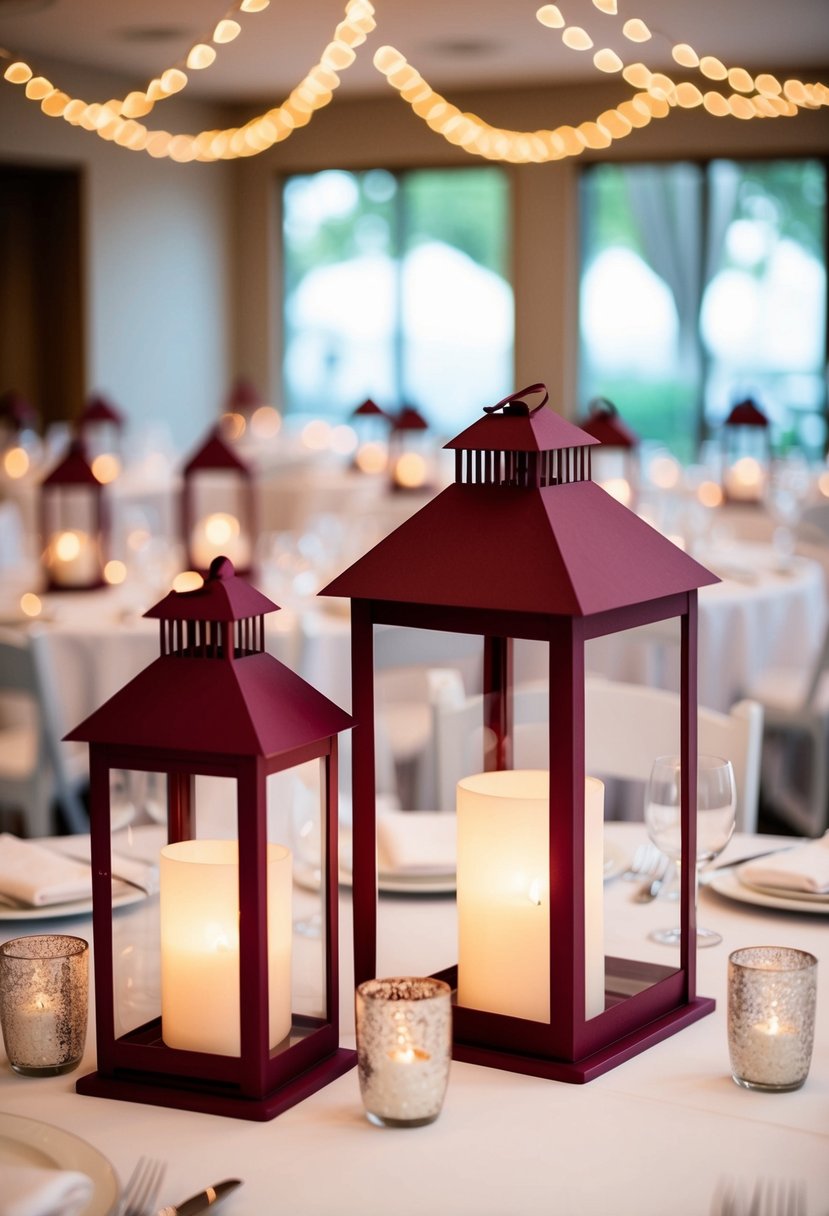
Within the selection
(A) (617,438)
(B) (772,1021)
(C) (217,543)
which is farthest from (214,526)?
(B) (772,1021)

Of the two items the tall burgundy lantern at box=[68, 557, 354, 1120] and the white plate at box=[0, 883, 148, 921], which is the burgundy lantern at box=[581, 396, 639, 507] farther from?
the tall burgundy lantern at box=[68, 557, 354, 1120]

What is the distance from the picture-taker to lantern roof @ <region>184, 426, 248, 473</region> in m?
4.21

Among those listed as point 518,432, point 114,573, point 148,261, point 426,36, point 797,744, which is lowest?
point 797,744

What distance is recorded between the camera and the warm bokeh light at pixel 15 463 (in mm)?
6977

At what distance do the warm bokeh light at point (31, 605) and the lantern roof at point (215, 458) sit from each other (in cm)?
53

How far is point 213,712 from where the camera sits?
1074 mm

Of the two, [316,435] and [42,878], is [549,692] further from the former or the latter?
[316,435]

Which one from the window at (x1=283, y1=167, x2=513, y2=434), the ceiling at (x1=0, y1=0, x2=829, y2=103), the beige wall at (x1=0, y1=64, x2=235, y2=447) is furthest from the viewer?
the window at (x1=283, y1=167, x2=513, y2=434)

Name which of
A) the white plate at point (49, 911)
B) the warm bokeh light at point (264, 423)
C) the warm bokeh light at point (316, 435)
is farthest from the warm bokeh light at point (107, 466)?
the white plate at point (49, 911)

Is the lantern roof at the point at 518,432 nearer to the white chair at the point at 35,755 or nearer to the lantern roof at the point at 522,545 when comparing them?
the lantern roof at the point at 522,545

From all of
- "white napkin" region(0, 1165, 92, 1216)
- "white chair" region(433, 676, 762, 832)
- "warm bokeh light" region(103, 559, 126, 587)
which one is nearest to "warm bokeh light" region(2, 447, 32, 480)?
"warm bokeh light" region(103, 559, 126, 587)

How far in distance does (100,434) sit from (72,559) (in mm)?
4320

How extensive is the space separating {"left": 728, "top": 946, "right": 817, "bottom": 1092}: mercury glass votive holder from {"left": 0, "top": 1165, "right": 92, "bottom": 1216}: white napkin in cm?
48

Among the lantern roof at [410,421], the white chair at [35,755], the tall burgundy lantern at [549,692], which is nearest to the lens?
the tall burgundy lantern at [549,692]
